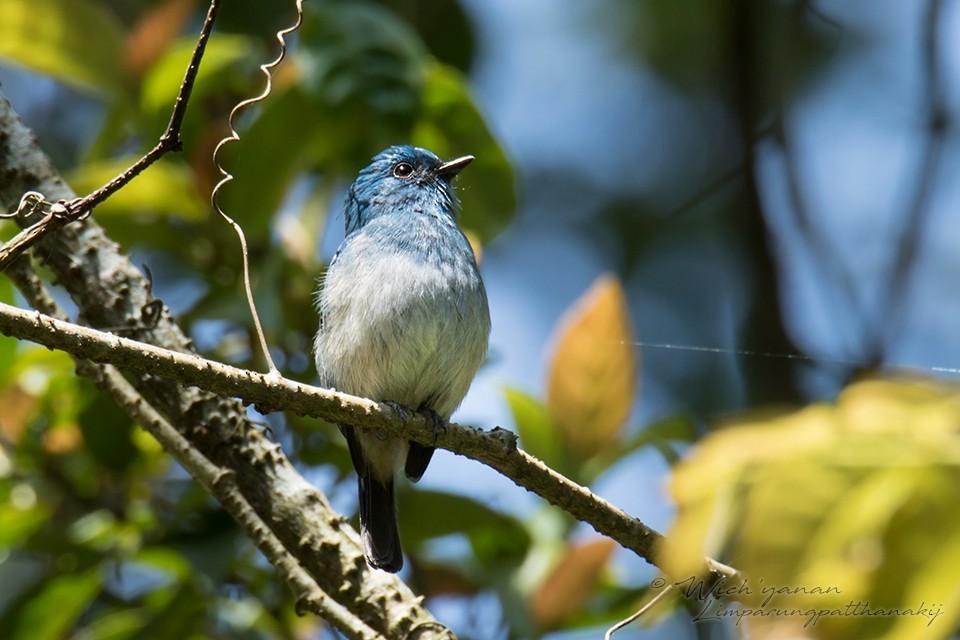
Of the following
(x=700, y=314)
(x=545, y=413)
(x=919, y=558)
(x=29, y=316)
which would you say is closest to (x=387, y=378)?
(x=545, y=413)

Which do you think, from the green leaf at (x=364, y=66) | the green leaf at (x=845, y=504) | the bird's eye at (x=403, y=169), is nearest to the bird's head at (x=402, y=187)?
the bird's eye at (x=403, y=169)

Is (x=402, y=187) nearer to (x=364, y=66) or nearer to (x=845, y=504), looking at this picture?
(x=364, y=66)

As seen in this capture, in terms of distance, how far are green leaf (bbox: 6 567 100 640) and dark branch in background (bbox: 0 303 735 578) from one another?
144 centimetres

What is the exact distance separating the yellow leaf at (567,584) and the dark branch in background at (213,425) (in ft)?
1.94

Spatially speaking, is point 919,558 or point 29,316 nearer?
point 919,558

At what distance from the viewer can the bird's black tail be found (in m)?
3.33

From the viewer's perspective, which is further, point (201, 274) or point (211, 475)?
point (201, 274)

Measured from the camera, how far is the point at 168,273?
157 inches

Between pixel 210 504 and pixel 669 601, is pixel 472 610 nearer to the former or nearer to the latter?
pixel 210 504

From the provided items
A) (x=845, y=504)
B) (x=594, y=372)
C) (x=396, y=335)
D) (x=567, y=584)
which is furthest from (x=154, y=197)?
(x=845, y=504)

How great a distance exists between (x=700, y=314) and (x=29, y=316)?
5.42m

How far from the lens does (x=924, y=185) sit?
13.7 feet

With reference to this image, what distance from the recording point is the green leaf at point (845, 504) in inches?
48.4

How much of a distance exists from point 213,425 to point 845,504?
2.12m
